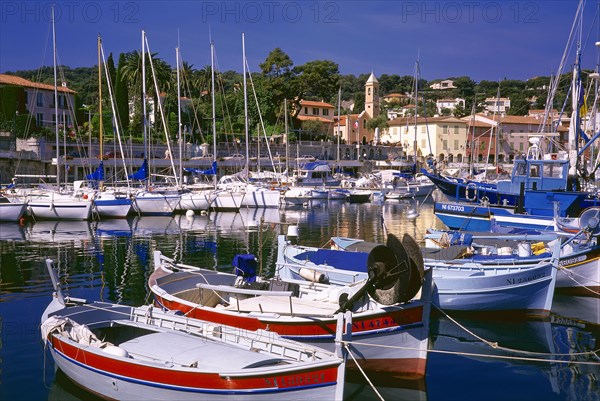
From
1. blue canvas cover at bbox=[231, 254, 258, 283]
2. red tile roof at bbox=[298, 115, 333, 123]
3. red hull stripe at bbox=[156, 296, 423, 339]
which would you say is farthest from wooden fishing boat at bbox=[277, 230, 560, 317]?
red tile roof at bbox=[298, 115, 333, 123]

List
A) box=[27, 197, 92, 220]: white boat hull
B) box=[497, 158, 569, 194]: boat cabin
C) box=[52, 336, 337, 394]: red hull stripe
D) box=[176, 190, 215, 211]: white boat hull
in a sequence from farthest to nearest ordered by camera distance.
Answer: box=[176, 190, 215, 211]: white boat hull
box=[27, 197, 92, 220]: white boat hull
box=[497, 158, 569, 194]: boat cabin
box=[52, 336, 337, 394]: red hull stripe

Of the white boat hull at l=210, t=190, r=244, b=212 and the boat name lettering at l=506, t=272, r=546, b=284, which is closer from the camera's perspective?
the boat name lettering at l=506, t=272, r=546, b=284

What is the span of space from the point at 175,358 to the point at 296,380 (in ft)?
8.62

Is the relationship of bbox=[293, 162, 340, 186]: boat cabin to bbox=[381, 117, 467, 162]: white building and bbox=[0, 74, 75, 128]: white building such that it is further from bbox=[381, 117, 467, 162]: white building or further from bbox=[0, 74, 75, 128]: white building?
bbox=[381, 117, 467, 162]: white building

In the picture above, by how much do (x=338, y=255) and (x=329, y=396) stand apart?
922 cm

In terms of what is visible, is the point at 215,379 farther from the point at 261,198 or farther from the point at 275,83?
the point at 275,83

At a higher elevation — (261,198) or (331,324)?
(331,324)

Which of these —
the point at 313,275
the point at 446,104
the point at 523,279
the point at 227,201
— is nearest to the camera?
the point at 313,275

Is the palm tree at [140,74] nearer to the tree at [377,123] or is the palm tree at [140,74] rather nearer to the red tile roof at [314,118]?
the red tile roof at [314,118]

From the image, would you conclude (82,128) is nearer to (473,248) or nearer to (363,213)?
(363,213)

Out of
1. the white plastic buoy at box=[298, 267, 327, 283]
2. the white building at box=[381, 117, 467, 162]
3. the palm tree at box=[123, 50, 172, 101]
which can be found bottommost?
the white plastic buoy at box=[298, 267, 327, 283]

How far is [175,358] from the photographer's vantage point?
36.1ft

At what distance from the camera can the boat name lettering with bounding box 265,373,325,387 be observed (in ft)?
31.6

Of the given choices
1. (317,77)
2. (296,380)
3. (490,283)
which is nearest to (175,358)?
(296,380)
